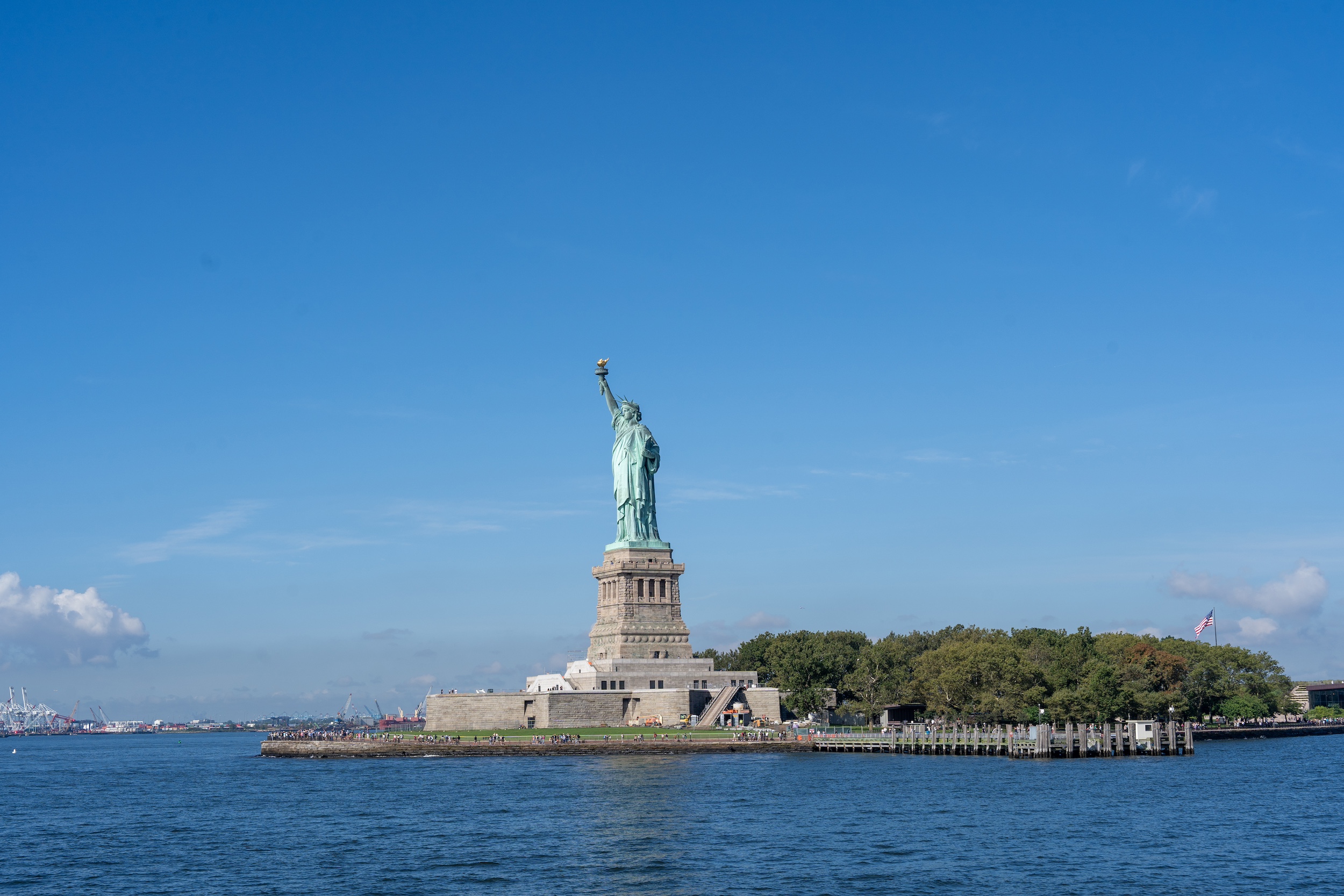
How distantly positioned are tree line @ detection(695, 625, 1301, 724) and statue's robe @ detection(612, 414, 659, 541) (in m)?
18.1

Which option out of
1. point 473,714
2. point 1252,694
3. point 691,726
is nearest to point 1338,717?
point 1252,694

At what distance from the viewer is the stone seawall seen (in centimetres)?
9212

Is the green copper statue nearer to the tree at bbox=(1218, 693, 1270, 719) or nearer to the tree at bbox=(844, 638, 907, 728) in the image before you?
the tree at bbox=(844, 638, 907, 728)

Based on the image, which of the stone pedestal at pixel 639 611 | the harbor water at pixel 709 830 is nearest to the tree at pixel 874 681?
the stone pedestal at pixel 639 611

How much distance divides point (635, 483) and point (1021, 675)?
36787 mm

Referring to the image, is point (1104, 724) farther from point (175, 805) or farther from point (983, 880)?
point (175, 805)

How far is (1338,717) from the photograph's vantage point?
155 m

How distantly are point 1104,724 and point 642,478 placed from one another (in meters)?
44.1

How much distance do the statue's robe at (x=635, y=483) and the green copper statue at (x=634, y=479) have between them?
47mm

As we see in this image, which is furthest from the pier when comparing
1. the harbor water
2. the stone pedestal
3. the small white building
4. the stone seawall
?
the stone pedestal

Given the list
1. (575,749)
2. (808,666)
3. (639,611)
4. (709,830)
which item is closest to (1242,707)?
(808,666)

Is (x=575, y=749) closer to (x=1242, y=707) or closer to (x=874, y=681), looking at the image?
(x=874, y=681)

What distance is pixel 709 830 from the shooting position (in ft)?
176

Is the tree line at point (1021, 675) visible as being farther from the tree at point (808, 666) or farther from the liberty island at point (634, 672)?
the liberty island at point (634, 672)
